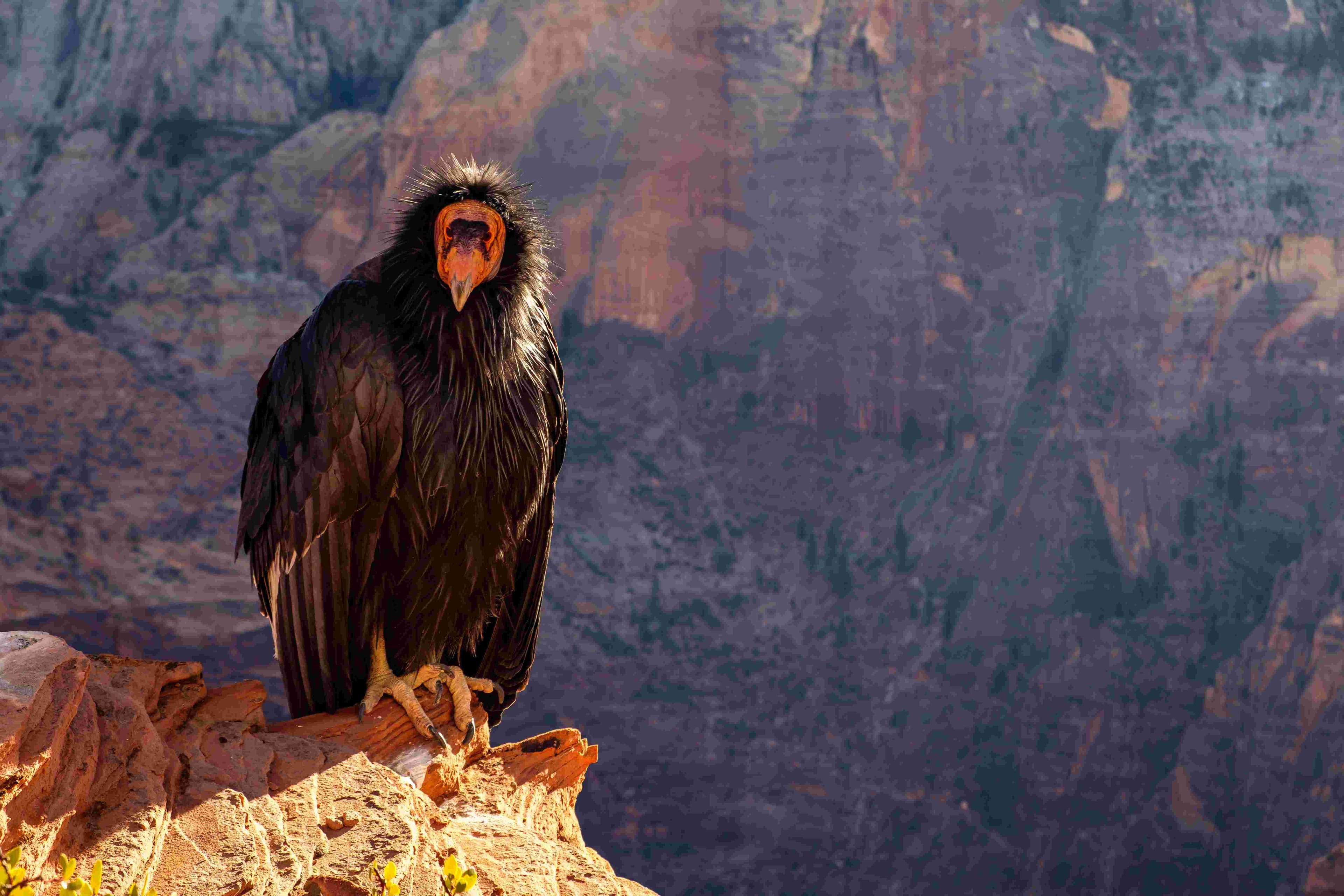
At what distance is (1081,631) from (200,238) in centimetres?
1857

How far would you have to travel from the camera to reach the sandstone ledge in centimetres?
233

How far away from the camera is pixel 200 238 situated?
75.4ft

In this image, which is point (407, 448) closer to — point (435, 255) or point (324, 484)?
point (324, 484)

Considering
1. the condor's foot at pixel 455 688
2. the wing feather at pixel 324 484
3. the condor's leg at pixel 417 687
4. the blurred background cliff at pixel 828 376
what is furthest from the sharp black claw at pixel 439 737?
the blurred background cliff at pixel 828 376

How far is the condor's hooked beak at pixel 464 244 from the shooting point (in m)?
2.98

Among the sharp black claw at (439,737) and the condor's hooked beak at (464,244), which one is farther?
the sharp black claw at (439,737)

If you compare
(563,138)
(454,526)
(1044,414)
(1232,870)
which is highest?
(563,138)

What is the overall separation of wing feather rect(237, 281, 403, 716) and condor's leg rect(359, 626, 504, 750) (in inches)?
2.3

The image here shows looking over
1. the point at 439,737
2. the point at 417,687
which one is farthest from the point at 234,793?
the point at 417,687

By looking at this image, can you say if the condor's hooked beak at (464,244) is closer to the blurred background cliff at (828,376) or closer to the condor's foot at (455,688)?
the condor's foot at (455,688)

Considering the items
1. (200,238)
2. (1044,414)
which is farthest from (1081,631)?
(200,238)

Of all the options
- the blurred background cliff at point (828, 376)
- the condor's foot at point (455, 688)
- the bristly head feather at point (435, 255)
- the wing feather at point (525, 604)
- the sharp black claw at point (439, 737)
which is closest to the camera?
the bristly head feather at point (435, 255)

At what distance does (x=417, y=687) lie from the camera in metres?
3.44

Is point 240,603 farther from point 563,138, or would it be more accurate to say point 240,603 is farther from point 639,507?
point 563,138
